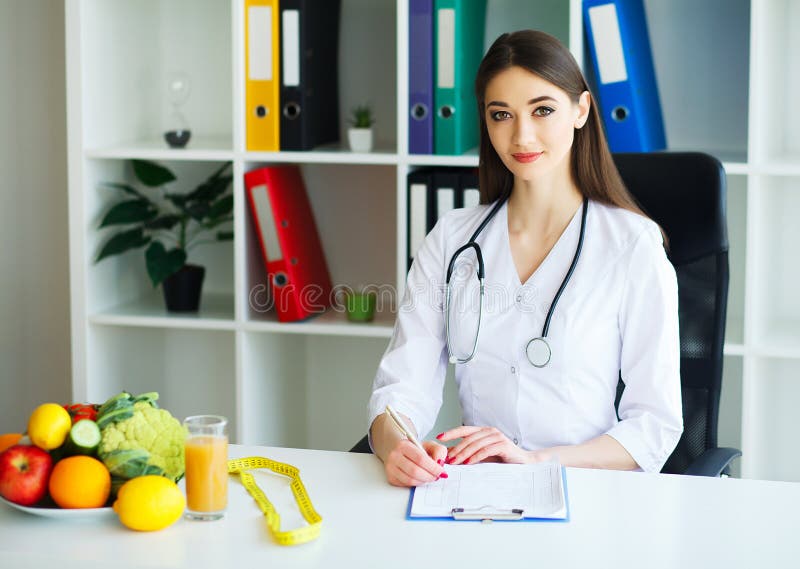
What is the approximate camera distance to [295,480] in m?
1.38

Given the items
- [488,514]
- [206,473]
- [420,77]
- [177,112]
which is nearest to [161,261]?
[177,112]

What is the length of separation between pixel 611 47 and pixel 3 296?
1825mm

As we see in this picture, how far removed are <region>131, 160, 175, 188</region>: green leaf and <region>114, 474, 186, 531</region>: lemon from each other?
1.61 metres

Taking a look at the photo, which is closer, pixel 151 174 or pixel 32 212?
pixel 151 174

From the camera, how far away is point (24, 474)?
3.95ft

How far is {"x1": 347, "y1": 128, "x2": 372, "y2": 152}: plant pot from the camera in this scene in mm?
2523

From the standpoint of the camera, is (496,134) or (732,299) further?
(732,299)

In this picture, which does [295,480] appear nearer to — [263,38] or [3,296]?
[263,38]

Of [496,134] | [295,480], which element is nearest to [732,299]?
[496,134]

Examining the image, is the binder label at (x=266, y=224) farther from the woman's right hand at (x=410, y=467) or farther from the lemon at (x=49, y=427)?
the lemon at (x=49, y=427)

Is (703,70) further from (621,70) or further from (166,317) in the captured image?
(166,317)

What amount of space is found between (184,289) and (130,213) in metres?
0.24

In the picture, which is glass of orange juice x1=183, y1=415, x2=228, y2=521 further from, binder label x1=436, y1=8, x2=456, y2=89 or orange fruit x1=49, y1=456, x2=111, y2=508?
binder label x1=436, y1=8, x2=456, y2=89

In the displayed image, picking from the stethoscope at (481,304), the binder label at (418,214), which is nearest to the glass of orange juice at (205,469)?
the stethoscope at (481,304)
